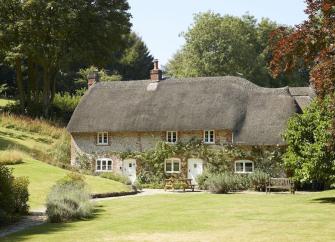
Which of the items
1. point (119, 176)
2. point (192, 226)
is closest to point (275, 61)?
point (192, 226)

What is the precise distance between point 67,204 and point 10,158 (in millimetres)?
14728

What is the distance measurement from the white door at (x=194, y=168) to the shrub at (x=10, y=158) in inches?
465

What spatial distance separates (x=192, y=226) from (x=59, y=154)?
2667 centimetres

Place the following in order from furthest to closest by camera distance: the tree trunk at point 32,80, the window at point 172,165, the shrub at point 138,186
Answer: the tree trunk at point 32,80 < the window at point 172,165 < the shrub at point 138,186

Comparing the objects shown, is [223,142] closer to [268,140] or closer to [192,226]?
[268,140]

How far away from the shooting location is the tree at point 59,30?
4722 centimetres

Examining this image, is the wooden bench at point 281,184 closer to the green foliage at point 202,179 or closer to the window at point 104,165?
the green foliage at point 202,179

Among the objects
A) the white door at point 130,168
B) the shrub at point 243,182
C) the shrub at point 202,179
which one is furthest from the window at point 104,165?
the shrub at point 243,182

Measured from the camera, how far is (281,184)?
108 feet

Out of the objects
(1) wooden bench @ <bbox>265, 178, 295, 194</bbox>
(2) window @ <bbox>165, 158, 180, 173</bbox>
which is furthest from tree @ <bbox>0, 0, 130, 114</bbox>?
(1) wooden bench @ <bbox>265, 178, 295, 194</bbox>

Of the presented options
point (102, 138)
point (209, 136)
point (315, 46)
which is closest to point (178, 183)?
point (209, 136)

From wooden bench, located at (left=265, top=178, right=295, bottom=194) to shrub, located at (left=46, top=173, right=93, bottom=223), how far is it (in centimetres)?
1430

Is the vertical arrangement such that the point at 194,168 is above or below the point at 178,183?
above

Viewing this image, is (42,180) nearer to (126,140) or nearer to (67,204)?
(67,204)
